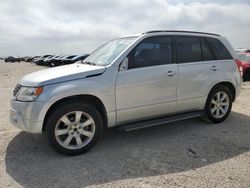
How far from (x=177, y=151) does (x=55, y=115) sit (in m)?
1.96

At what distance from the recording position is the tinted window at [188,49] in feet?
16.7

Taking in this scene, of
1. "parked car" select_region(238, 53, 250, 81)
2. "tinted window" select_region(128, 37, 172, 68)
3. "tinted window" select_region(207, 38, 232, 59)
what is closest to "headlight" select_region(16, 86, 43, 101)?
"tinted window" select_region(128, 37, 172, 68)

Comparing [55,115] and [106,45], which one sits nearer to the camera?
[55,115]

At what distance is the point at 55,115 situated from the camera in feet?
13.0

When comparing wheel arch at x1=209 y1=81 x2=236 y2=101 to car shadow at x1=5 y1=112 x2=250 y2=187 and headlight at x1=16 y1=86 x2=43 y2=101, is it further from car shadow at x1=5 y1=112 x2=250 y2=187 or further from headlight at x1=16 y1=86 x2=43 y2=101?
headlight at x1=16 y1=86 x2=43 y2=101

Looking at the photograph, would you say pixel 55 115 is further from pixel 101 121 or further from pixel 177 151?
pixel 177 151

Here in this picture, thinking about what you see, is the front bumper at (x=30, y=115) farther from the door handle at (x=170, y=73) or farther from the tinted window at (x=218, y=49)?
the tinted window at (x=218, y=49)

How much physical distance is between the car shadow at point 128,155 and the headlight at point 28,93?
90 centimetres

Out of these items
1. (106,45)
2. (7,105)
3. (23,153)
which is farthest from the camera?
(7,105)

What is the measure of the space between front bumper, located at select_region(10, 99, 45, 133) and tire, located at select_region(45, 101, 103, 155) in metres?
0.14

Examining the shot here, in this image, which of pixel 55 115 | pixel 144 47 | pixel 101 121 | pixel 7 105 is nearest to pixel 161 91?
pixel 144 47

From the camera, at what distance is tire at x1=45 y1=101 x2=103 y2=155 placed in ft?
13.1

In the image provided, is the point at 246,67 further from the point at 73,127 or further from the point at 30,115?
the point at 30,115

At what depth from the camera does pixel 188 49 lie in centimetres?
525
